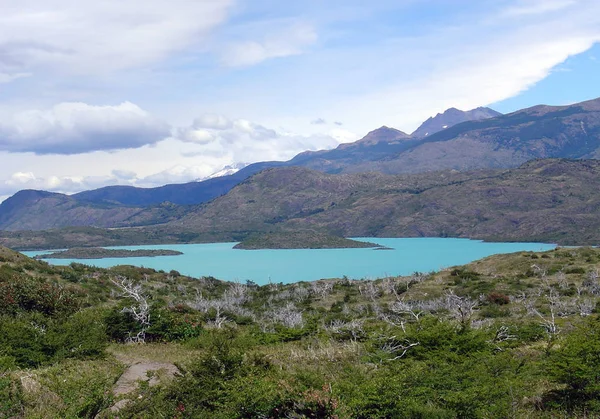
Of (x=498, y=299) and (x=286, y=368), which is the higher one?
(x=286, y=368)

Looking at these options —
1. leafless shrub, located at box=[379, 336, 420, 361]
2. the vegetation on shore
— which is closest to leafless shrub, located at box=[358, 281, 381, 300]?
the vegetation on shore

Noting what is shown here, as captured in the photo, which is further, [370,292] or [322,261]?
[322,261]

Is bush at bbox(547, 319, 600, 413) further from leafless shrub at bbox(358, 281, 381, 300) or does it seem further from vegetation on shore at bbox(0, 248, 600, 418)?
leafless shrub at bbox(358, 281, 381, 300)

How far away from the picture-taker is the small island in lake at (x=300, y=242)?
6752 inches

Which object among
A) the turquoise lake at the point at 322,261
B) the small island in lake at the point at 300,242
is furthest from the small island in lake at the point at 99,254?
the small island in lake at the point at 300,242

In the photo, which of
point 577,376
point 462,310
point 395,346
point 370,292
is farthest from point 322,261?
point 577,376

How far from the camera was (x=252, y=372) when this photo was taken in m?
9.58

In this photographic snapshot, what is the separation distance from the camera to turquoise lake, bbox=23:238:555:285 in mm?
100812

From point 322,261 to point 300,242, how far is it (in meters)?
48.9

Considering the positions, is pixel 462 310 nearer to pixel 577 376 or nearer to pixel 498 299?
pixel 577 376

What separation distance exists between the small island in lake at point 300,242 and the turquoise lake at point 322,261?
894cm

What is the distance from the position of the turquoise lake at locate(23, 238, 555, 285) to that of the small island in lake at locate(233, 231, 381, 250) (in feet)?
29.3

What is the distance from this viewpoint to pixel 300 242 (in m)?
179

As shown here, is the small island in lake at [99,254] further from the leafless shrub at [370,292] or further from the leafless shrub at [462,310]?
the leafless shrub at [462,310]
